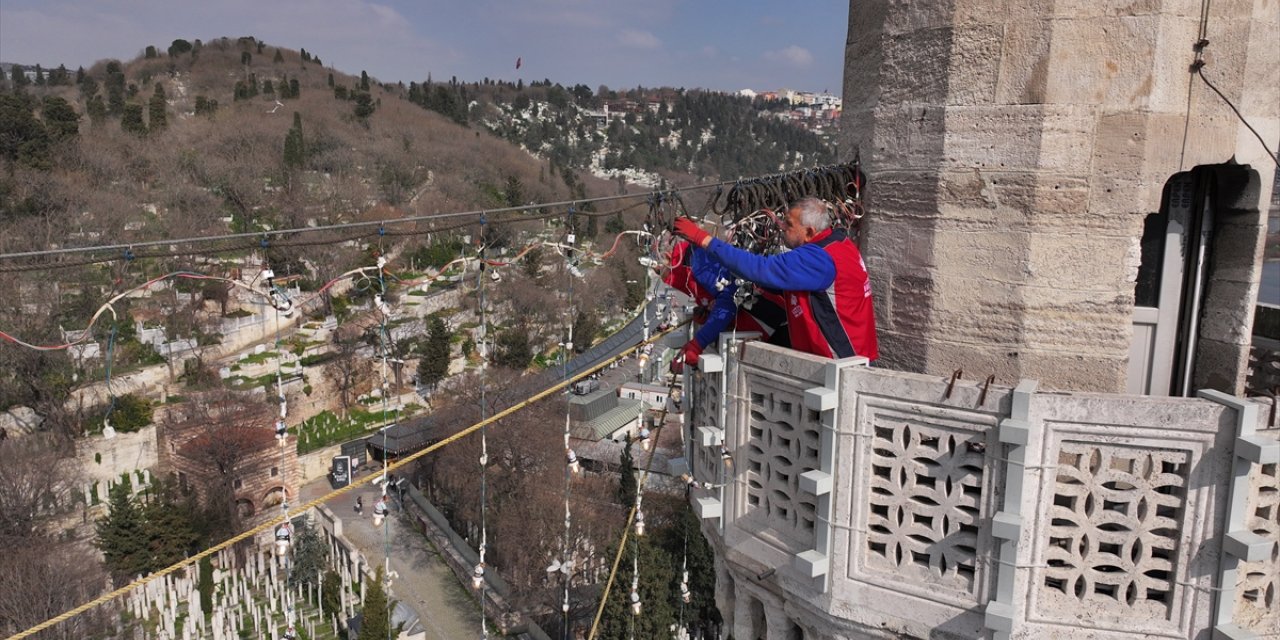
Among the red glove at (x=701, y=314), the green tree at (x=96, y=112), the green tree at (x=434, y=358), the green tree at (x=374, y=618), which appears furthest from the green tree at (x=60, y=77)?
the red glove at (x=701, y=314)

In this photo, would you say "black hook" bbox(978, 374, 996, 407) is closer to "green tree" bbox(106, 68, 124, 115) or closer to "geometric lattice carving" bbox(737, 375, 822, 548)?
"geometric lattice carving" bbox(737, 375, 822, 548)

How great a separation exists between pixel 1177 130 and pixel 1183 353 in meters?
1.51

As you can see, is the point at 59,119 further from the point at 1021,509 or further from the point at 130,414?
the point at 1021,509

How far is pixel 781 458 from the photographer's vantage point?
416cm

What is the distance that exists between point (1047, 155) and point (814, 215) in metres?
1.17

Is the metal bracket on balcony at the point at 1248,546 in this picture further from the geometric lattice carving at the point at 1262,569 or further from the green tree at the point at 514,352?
the green tree at the point at 514,352

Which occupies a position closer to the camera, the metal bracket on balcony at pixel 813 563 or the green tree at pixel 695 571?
the metal bracket on balcony at pixel 813 563

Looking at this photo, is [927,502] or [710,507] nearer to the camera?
[927,502]

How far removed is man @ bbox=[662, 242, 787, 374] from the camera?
4.61 metres

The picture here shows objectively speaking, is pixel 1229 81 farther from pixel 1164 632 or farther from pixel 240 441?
pixel 240 441

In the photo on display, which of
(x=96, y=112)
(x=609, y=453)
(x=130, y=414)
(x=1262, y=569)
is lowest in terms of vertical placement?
(x=609, y=453)

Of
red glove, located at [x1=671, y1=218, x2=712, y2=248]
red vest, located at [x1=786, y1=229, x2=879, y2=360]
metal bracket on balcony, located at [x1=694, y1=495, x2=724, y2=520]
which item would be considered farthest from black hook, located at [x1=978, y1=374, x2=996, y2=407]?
metal bracket on balcony, located at [x1=694, y1=495, x2=724, y2=520]

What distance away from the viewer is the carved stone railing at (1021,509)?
11.0 ft

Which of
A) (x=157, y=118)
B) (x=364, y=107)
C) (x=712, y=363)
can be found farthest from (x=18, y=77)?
(x=712, y=363)
